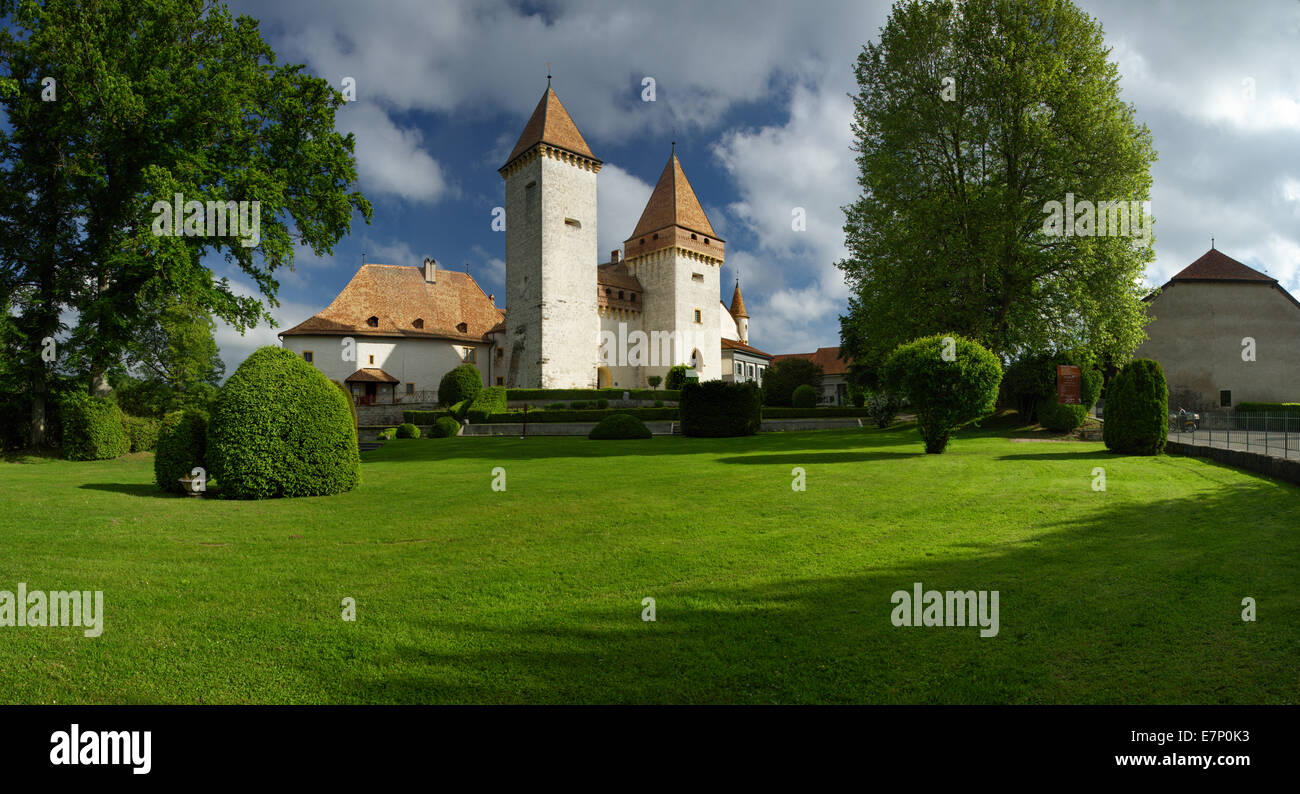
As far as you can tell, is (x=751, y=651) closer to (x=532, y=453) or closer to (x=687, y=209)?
(x=532, y=453)

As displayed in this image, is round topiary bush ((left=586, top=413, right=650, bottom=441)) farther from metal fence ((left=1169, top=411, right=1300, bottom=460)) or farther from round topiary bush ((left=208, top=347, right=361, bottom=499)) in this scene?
metal fence ((left=1169, top=411, right=1300, bottom=460))

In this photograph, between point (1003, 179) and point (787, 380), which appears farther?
point (787, 380)

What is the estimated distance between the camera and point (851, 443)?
2041cm

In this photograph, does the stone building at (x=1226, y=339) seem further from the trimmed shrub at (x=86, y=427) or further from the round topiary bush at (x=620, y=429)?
the trimmed shrub at (x=86, y=427)

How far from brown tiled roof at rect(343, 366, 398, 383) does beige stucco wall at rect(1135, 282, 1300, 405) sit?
55396 millimetres

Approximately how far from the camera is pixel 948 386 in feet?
53.8

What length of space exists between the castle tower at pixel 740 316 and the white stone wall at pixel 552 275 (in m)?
29.5

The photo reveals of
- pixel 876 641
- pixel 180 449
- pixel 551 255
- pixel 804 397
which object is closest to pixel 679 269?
pixel 551 255

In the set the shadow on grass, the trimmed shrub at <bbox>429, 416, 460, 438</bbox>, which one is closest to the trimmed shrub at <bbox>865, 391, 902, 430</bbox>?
the trimmed shrub at <bbox>429, 416, 460, 438</bbox>

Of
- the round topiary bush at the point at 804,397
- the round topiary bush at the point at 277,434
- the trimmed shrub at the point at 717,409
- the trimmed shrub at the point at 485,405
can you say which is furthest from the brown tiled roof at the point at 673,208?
the round topiary bush at the point at 277,434

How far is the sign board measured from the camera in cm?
2300

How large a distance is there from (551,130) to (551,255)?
9867 mm

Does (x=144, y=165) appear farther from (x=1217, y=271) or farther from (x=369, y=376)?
(x=1217, y=271)
